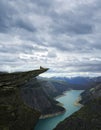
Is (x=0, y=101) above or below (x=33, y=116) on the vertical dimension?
above

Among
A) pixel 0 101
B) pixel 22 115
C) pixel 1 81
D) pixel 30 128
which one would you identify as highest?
pixel 1 81

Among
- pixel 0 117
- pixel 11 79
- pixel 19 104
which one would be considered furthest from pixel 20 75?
pixel 0 117

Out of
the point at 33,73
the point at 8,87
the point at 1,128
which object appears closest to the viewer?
the point at 1,128

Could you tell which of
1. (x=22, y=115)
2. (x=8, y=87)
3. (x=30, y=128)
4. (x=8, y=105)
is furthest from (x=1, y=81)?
(x=30, y=128)

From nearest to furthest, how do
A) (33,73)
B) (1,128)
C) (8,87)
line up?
(1,128)
(8,87)
(33,73)

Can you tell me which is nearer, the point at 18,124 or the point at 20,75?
the point at 18,124

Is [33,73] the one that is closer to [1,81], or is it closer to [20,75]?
[20,75]
